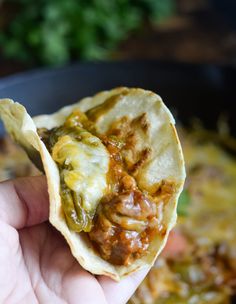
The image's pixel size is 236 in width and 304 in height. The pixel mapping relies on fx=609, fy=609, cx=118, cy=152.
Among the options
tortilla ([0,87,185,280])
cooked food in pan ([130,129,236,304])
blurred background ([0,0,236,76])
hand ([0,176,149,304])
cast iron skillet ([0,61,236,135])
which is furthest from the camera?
blurred background ([0,0,236,76])

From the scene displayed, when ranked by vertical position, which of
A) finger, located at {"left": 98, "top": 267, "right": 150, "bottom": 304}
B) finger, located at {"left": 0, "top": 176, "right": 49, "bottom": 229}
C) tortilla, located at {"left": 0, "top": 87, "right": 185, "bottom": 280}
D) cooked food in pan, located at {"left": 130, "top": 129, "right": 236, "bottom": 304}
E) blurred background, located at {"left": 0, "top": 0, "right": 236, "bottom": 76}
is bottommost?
cooked food in pan, located at {"left": 130, "top": 129, "right": 236, "bottom": 304}

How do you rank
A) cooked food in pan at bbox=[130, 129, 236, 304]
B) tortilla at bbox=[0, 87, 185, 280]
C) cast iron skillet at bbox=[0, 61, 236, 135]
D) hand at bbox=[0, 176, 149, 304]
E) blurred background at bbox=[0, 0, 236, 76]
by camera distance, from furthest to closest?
blurred background at bbox=[0, 0, 236, 76], cast iron skillet at bbox=[0, 61, 236, 135], cooked food in pan at bbox=[130, 129, 236, 304], hand at bbox=[0, 176, 149, 304], tortilla at bbox=[0, 87, 185, 280]

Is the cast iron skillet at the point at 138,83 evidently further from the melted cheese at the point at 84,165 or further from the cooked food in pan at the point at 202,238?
the melted cheese at the point at 84,165

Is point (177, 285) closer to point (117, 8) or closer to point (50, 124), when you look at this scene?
point (50, 124)

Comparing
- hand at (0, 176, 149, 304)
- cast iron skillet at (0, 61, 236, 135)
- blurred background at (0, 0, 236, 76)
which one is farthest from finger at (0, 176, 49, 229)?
blurred background at (0, 0, 236, 76)

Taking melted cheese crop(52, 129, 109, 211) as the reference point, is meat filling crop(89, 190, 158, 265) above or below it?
below

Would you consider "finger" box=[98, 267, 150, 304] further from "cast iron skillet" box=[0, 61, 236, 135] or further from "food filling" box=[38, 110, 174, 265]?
"cast iron skillet" box=[0, 61, 236, 135]

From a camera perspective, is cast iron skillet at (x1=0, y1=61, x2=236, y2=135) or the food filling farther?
cast iron skillet at (x1=0, y1=61, x2=236, y2=135)
